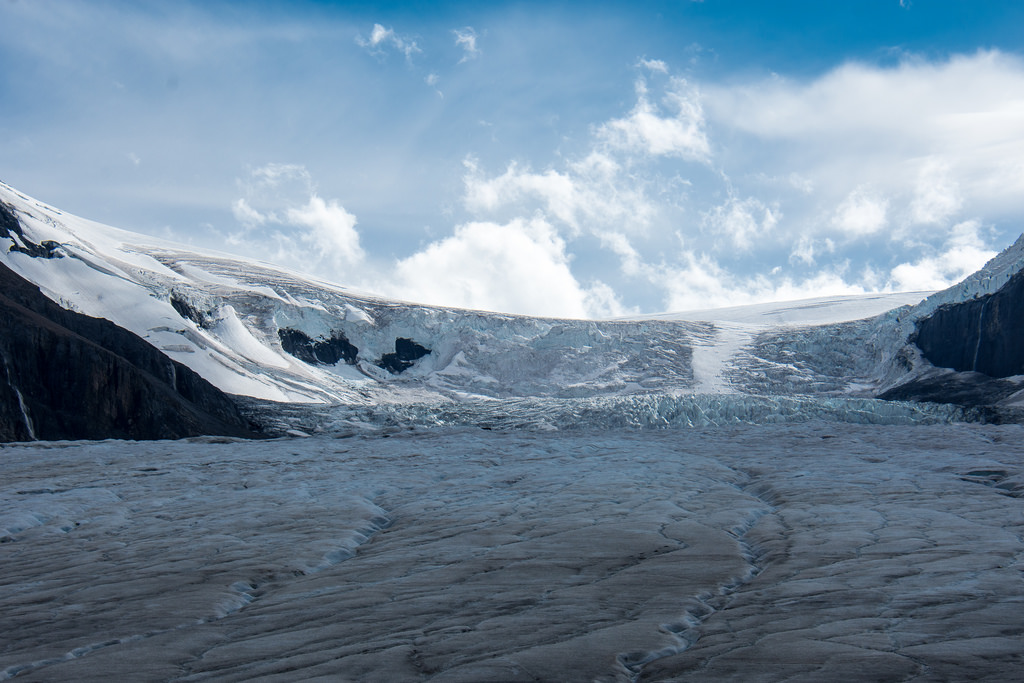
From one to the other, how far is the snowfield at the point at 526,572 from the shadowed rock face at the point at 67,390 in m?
10.8

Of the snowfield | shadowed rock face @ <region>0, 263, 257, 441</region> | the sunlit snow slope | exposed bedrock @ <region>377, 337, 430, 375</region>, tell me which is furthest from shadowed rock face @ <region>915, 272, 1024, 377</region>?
shadowed rock face @ <region>0, 263, 257, 441</region>

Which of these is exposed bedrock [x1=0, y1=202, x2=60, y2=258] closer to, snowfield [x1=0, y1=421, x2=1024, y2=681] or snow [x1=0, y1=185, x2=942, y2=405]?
snow [x1=0, y1=185, x2=942, y2=405]

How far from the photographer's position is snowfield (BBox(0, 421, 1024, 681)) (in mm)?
4160

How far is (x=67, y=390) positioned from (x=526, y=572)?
21.2 meters

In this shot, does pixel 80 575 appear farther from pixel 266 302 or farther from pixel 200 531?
pixel 266 302

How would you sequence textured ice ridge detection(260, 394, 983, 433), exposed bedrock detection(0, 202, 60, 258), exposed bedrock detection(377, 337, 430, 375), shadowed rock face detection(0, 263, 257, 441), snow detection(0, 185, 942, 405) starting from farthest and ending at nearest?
exposed bedrock detection(377, 337, 430, 375) < snow detection(0, 185, 942, 405) < exposed bedrock detection(0, 202, 60, 258) < textured ice ridge detection(260, 394, 983, 433) < shadowed rock face detection(0, 263, 257, 441)

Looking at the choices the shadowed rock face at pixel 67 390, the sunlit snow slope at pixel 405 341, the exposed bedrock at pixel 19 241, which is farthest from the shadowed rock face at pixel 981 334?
the exposed bedrock at pixel 19 241

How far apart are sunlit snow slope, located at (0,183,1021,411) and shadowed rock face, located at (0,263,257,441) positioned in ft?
22.1

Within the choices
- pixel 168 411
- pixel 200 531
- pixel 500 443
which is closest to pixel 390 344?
pixel 168 411

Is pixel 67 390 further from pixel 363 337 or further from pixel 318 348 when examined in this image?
pixel 363 337

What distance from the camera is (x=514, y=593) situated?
555 centimetres

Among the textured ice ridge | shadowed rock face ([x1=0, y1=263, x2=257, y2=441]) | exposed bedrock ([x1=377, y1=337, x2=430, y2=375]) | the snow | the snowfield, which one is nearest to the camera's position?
the snowfield

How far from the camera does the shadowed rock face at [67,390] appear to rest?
21.4 metres

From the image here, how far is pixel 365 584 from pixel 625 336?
40470mm
